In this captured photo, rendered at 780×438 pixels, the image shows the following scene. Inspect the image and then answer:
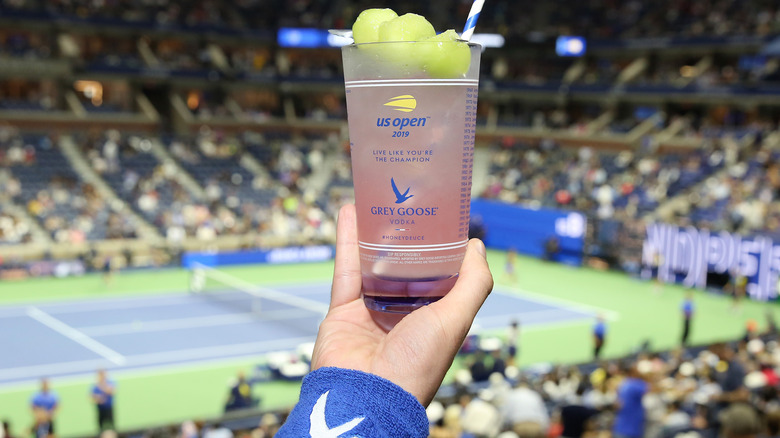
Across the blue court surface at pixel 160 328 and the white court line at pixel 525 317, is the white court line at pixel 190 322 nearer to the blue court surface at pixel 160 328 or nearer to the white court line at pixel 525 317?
the blue court surface at pixel 160 328

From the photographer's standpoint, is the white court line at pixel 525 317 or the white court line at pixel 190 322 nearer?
the white court line at pixel 190 322

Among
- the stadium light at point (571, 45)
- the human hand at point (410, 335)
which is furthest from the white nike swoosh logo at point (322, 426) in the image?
the stadium light at point (571, 45)

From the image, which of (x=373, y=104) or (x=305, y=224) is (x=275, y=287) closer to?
(x=305, y=224)

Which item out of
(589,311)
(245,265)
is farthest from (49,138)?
(589,311)

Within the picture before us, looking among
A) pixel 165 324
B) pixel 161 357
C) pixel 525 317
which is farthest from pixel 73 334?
pixel 525 317

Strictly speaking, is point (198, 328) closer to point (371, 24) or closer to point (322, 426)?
point (371, 24)

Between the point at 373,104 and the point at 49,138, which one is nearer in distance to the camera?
the point at 373,104

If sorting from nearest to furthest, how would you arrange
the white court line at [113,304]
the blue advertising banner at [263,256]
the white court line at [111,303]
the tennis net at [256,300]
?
the tennis net at [256,300] → the white court line at [111,303] → the white court line at [113,304] → the blue advertising banner at [263,256]
